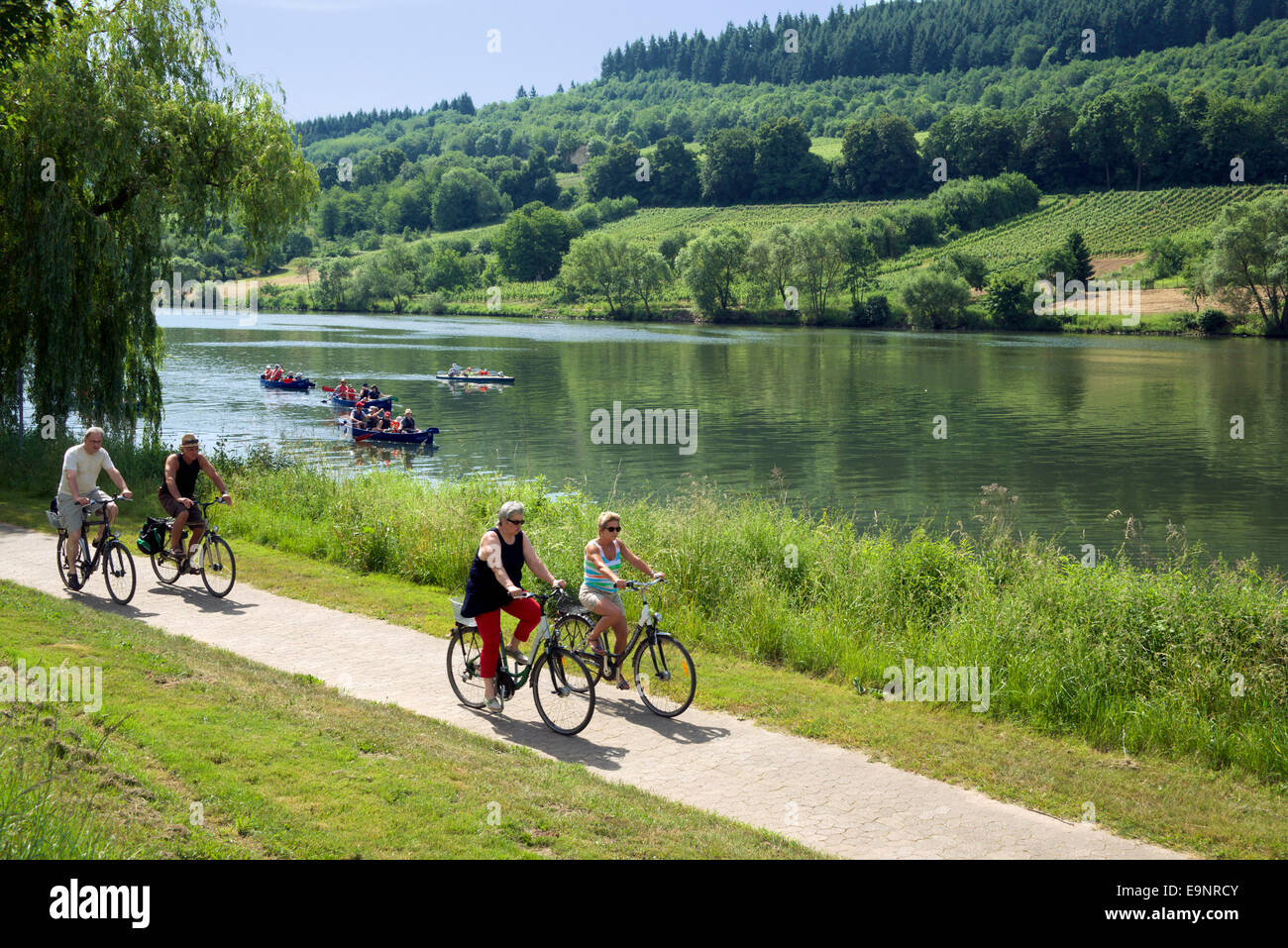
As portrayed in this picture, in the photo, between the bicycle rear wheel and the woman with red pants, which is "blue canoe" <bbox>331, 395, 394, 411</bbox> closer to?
the bicycle rear wheel

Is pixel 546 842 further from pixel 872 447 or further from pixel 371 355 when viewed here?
pixel 371 355

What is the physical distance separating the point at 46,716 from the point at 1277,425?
1781 inches

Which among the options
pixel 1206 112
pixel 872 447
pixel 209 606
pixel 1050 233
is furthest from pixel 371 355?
pixel 1206 112

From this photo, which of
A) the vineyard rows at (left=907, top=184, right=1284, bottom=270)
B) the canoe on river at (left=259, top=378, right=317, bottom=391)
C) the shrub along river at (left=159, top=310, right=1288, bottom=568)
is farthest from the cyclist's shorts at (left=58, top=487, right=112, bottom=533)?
the vineyard rows at (left=907, top=184, right=1284, bottom=270)

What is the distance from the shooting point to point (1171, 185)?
140 metres

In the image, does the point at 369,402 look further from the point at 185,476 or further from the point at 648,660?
the point at 648,660

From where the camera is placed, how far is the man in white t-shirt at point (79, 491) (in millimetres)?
13164

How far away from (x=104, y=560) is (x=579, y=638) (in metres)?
6.81

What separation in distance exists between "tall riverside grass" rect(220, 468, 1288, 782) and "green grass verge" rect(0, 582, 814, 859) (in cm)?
481

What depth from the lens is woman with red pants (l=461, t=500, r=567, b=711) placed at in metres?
9.12

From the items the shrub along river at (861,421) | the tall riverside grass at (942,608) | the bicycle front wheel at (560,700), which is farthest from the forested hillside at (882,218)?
the bicycle front wheel at (560,700)

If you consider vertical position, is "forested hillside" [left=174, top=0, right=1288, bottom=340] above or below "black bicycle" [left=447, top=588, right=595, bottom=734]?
above

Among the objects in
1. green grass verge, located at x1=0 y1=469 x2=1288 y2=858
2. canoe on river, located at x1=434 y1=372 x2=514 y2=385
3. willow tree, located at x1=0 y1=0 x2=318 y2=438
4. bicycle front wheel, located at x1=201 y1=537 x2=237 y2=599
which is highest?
willow tree, located at x1=0 y1=0 x2=318 y2=438

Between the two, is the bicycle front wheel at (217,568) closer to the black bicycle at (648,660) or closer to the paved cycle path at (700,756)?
the paved cycle path at (700,756)
